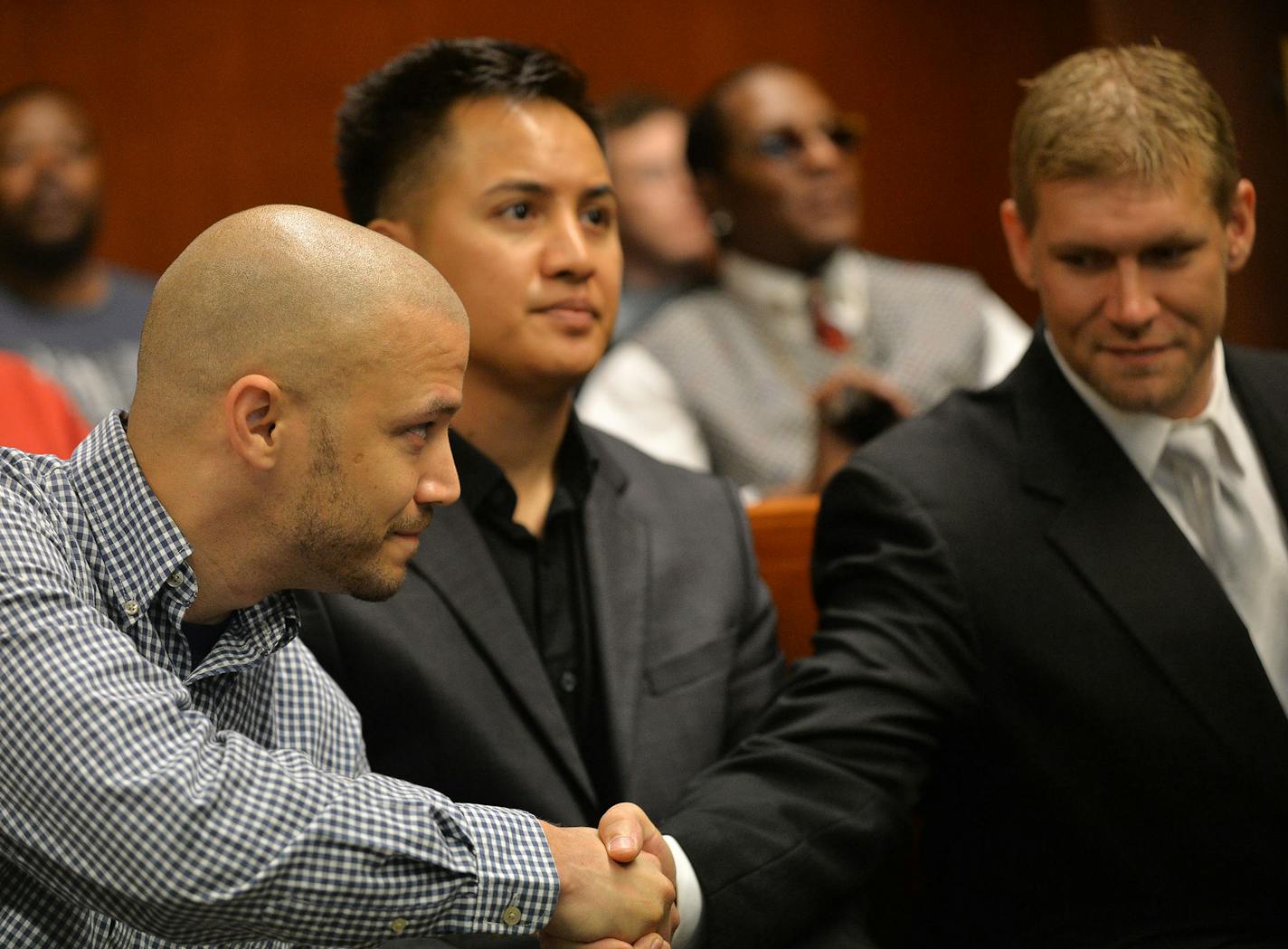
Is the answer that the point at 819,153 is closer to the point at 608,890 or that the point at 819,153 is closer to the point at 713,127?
the point at 713,127

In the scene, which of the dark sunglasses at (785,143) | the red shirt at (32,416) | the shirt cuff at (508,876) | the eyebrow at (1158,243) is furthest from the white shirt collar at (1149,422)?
the dark sunglasses at (785,143)

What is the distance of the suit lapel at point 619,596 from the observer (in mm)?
1447

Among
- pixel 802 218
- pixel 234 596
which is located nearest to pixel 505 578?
pixel 234 596

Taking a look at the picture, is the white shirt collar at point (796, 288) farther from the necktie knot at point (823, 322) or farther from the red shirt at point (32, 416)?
the red shirt at point (32, 416)

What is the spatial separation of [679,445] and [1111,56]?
3.97 ft

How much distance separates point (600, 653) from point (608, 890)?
1.26ft

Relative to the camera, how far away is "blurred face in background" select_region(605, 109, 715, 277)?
10.9 feet

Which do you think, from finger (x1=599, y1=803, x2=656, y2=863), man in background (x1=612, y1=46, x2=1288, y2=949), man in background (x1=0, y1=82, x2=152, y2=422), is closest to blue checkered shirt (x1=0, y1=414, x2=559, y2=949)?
finger (x1=599, y1=803, x2=656, y2=863)

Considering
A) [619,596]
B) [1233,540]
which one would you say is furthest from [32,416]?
[1233,540]

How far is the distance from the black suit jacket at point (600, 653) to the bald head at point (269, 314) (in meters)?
0.34

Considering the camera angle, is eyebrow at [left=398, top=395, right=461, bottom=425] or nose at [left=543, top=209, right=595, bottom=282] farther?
nose at [left=543, top=209, right=595, bottom=282]

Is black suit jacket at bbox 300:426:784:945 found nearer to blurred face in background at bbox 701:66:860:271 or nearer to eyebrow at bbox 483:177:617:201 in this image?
eyebrow at bbox 483:177:617:201

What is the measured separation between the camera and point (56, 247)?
317cm

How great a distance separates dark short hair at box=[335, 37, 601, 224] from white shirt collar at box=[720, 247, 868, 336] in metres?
1.16
